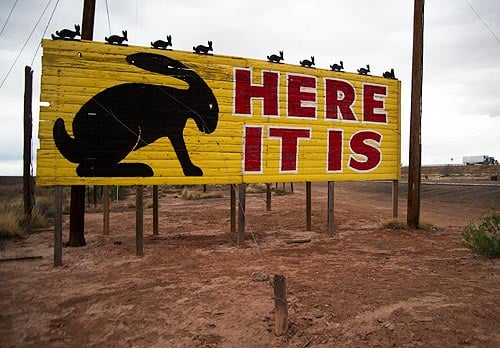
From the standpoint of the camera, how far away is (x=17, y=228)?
11266mm

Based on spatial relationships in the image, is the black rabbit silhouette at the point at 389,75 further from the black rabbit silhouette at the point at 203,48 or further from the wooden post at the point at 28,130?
the wooden post at the point at 28,130

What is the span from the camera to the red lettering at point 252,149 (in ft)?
33.3

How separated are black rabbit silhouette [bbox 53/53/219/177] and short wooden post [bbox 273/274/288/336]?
5852mm

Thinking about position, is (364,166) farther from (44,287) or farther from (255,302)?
(44,287)

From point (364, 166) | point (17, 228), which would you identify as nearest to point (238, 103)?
point (364, 166)

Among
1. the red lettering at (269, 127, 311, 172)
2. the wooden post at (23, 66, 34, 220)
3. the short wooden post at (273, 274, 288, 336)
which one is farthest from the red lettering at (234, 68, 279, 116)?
the wooden post at (23, 66, 34, 220)

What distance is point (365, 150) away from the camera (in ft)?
38.8

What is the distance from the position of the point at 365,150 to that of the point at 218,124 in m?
5.24

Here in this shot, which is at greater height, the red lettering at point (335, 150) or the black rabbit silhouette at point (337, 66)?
the black rabbit silhouette at point (337, 66)

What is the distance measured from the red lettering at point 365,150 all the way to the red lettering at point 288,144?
198 centimetres

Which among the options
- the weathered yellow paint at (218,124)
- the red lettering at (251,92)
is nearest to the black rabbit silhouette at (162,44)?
the weathered yellow paint at (218,124)

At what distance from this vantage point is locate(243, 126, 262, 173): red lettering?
1016cm

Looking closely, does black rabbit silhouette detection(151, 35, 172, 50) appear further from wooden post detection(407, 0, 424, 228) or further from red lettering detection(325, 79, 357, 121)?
wooden post detection(407, 0, 424, 228)

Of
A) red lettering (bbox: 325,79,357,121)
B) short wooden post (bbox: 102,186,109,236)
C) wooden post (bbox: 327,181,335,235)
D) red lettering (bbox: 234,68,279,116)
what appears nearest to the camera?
red lettering (bbox: 234,68,279,116)
